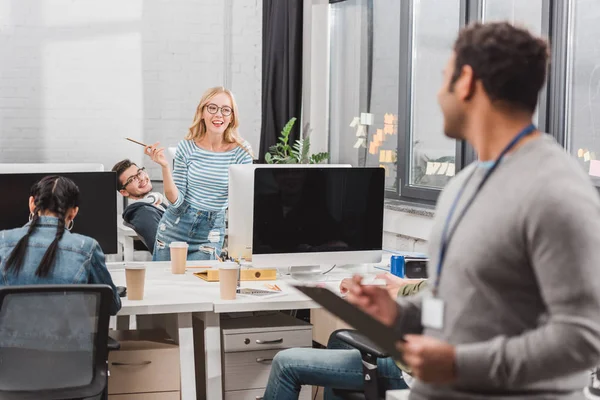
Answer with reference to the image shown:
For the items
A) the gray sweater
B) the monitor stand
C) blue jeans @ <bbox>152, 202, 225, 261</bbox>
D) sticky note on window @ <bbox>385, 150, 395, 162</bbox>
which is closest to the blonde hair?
blue jeans @ <bbox>152, 202, 225, 261</bbox>

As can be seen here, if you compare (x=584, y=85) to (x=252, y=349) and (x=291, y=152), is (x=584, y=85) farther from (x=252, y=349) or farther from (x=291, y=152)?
(x=291, y=152)

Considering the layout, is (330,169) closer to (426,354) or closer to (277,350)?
(277,350)

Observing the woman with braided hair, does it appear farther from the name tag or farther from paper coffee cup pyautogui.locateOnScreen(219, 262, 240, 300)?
the name tag

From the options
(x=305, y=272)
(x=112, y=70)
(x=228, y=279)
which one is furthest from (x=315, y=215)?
(x=112, y=70)

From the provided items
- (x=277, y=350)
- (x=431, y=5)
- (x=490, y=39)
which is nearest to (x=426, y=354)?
(x=490, y=39)

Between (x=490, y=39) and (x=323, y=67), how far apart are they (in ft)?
15.9

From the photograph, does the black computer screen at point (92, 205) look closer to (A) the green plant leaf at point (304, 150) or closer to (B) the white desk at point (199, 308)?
(B) the white desk at point (199, 308)

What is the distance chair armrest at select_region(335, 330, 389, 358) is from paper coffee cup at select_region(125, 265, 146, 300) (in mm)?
727

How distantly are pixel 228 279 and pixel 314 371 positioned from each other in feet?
1.53

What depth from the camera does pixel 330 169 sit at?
3393mm

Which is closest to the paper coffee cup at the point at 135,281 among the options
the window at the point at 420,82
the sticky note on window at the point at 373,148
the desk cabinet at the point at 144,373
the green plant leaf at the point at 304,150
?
the desk cabinet at the point at 144,373

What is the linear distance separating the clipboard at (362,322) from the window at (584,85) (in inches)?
95.2

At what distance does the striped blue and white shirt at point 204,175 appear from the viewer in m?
3.99

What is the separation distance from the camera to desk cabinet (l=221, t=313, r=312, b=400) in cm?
320
